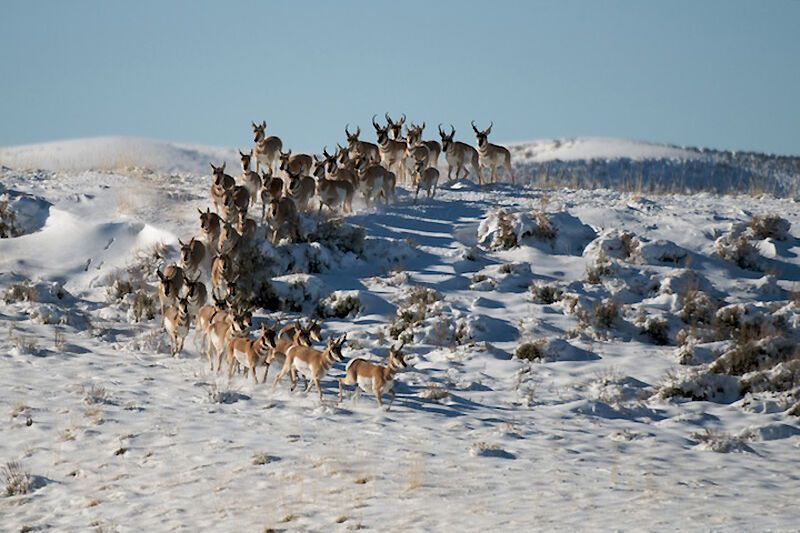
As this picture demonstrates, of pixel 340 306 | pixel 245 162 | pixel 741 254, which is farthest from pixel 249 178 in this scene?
pixel 741 254

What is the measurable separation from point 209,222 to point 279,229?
5.57ft

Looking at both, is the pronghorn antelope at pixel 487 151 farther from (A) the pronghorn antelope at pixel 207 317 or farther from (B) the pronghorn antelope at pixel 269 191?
(A) the pronghorn antelope at pixel 207 317

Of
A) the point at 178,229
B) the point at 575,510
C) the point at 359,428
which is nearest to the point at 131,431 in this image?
the point at 359,428

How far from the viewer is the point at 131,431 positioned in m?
12.3

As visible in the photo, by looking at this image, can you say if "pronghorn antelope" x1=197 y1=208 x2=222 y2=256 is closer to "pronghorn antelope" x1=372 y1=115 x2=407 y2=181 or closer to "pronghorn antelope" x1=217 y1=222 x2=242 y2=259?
"pronghorn antelope" x1=217 y1=222 x2=242 y2=259

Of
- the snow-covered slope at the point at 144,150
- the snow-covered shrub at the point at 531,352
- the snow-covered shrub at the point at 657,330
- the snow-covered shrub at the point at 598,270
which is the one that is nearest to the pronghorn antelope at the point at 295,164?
the snow-covered shrub at the point at 598,270

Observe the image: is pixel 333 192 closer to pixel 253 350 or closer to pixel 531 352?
pixel 531 352

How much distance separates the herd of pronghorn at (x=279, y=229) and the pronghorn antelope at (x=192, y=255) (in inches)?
0.7

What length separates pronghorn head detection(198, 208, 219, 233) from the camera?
19.4m

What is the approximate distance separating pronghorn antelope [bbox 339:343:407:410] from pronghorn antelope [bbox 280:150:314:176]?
867cm

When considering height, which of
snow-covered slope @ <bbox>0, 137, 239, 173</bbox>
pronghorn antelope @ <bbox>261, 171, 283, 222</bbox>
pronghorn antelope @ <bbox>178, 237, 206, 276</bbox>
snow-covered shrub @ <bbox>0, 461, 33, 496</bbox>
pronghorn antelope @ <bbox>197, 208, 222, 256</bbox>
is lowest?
snow-covered shrub @ <bbox>0, 461, 33, 496</bbox>

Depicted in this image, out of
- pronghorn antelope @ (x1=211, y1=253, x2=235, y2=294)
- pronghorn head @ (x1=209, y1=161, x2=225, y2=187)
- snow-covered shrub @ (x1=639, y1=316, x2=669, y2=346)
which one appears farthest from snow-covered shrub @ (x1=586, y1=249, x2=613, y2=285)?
pronghorn head @ (x1=209, y1=161, x2=225, y2=187)

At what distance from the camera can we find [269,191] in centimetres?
2084

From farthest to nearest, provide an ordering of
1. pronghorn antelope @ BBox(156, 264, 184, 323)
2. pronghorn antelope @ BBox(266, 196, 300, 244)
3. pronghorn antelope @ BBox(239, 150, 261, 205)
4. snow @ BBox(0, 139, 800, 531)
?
pronghorn antelope @ BBox(239, 150, 261, 205) < pronghorn antelope @ BBox(266, 196, 300, 244) < pronghorn antelope @ BBox(156, 264, 184, 323) < snow @ BBox(0, 139, 800, 531)
